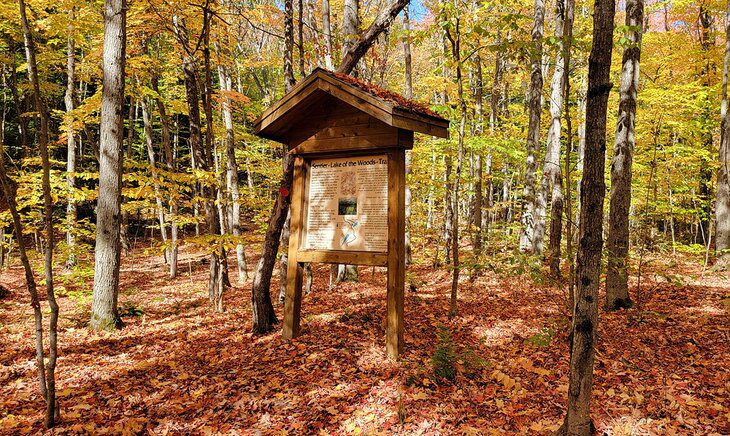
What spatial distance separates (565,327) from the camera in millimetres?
6215

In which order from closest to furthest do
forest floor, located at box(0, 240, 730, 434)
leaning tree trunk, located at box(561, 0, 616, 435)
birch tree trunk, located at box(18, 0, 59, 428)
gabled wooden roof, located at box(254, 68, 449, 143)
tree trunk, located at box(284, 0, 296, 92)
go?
leaning tree trunk, located at box(561, 0, 616, 435) < birch tree trunk, located at box(18, 0, 59, 428) < forest floor, located at box(0, 240, 730, 434) < gabled wooden roof, located at box(254, 68, 449, 143) < tree trunk, located at box(284, 0, 296, 92)

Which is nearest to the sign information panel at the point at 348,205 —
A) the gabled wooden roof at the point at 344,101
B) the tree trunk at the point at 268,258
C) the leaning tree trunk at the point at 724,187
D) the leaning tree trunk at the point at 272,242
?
the tree trunk at the point at 268,258

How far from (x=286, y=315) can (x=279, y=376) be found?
1.16m

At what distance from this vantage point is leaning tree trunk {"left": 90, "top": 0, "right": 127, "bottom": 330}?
649 centimetres

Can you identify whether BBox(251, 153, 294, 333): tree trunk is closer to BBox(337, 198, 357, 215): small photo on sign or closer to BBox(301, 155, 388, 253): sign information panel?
BBox(301, 155, 388, 253): sign information panel

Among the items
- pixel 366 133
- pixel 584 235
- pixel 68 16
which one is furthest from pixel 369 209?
pixel 68 16

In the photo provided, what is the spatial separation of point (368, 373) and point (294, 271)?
1.96 metres

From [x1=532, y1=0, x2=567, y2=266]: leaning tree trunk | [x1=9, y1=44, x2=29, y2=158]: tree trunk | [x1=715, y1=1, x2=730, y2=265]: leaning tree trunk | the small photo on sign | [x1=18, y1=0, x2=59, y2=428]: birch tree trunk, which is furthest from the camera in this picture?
[x1=9, y1=44, x2=29, y2=158]: tree trunk

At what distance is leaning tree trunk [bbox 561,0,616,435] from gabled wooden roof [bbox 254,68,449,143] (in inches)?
89.9

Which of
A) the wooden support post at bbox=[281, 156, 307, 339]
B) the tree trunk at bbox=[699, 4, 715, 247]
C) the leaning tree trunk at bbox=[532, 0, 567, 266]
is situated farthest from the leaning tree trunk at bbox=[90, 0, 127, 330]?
the tree trunk at bbox=[699, 4, 715, 247]

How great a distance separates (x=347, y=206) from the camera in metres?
5.41

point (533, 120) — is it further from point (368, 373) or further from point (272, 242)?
point (368, 373)

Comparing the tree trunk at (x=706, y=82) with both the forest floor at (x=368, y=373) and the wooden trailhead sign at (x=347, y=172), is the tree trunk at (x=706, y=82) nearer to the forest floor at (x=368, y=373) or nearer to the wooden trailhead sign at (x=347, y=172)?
the forest floor at (x=368, y=373)

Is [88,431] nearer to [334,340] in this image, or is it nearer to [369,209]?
[334,340]
